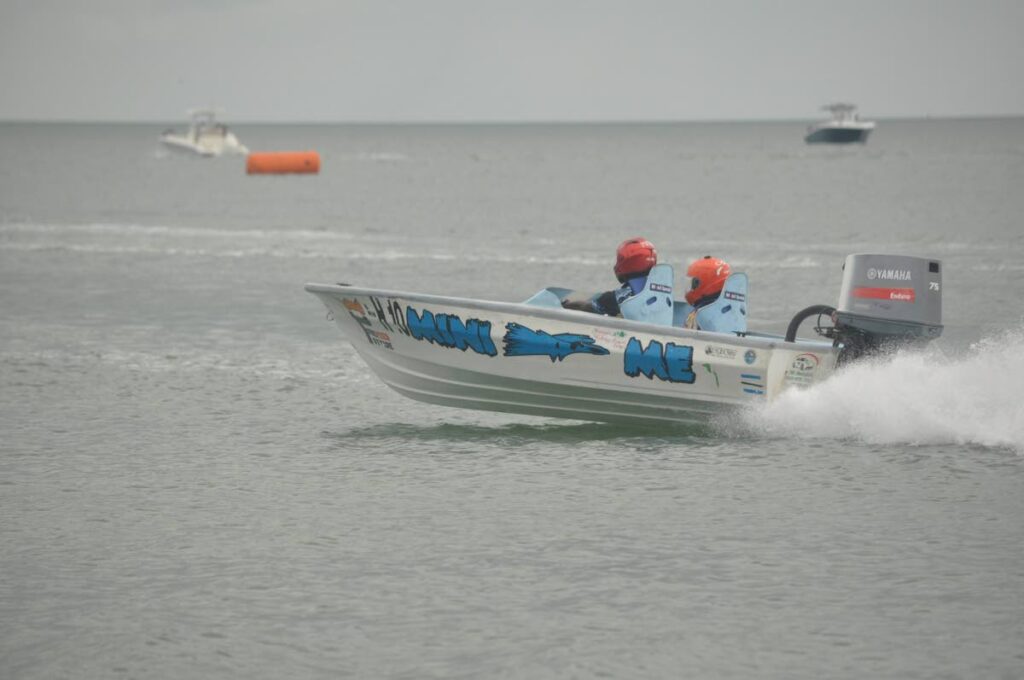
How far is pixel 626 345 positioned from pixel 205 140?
104978 mm

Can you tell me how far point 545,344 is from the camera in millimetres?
12328

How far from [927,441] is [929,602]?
168 inches

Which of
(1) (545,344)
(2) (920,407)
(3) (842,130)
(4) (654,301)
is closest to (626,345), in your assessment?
(4) (654,301)

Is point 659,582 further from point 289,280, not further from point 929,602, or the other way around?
point 289,280

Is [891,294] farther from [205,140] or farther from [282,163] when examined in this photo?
[205,140]

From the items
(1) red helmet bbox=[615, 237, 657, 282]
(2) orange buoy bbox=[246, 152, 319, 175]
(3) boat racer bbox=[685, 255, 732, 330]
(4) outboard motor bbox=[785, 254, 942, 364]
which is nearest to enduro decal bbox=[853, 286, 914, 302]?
(4) outboard motor bbox=[785, 254, 942, 364]

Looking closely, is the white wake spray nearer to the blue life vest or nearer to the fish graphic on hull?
the blue life vest

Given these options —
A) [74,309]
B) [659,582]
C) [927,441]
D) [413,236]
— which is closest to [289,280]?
[74,309]

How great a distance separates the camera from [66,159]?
383 ft

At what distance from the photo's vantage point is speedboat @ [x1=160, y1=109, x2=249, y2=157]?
11188 cm

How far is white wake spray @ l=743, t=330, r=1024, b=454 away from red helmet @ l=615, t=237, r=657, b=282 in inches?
60.7

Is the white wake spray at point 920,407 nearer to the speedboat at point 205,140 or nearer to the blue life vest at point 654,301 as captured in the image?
the blue life vest at point 654,301

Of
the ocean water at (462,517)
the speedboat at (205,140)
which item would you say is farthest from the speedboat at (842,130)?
the ocean water at (462,517)

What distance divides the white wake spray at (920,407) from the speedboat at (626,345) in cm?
18
